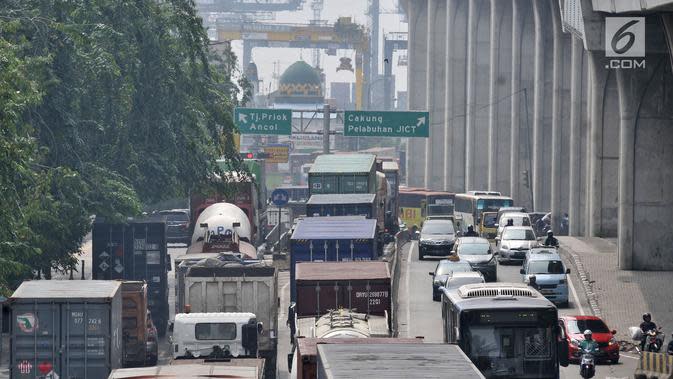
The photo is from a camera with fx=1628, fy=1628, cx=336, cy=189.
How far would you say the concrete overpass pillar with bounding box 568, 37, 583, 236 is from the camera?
85250mm

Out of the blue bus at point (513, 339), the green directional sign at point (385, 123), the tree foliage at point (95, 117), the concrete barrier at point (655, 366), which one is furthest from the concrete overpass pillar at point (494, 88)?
the blue bus at point (513, 339)

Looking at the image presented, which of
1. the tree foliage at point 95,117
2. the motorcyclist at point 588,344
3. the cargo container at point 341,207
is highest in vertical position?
the tree foliage at point 95,117

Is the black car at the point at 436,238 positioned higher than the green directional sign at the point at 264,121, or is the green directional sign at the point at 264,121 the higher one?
the green directional sign at the point at 264,121

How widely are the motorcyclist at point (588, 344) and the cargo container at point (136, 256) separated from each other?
13175 mm

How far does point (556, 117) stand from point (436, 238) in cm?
3240

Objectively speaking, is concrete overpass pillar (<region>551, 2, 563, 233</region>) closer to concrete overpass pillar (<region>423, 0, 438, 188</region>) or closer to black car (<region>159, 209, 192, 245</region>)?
black car (<region>159, 209, 192, 245</region>)

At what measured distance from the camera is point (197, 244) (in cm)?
4944

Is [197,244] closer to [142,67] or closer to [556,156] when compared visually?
[142,67]

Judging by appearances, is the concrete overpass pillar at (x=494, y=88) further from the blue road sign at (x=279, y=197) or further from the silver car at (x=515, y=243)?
the silver car at (x=515, y=243)

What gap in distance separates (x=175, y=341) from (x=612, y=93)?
41595 millimetres

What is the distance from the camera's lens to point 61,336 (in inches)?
1216

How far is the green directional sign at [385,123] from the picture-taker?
8731 cm

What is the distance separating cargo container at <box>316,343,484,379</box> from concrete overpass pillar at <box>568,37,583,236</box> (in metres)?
63.3

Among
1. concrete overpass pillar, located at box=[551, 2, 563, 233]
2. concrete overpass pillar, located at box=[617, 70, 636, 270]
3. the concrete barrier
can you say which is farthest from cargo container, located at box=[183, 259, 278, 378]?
concrete overpass pillar, located at box=[551, 2, 563, 233]
